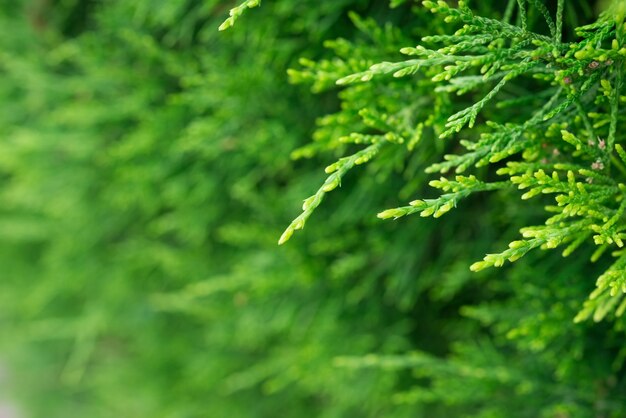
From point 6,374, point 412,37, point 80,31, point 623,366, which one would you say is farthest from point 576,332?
point 6,374

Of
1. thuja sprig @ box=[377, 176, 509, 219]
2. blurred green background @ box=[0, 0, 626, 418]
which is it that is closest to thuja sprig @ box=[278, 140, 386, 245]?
thuja sprig @ box=[377, 176, 509, 219]

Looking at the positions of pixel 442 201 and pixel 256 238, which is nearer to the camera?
pixel 442 201

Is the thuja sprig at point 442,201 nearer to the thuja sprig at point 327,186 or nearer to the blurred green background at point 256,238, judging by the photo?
the thuja sprig at point 327,186

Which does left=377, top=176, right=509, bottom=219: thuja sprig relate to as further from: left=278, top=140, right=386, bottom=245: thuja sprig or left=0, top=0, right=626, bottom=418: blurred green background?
left=0, top=0, right=626, bottom=418: blurred green background

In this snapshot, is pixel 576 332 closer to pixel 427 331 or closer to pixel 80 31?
pixel 427 331

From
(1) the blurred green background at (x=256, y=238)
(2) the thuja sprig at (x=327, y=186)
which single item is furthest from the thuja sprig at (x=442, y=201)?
(1) the blurred green background at (x=256, y=238)

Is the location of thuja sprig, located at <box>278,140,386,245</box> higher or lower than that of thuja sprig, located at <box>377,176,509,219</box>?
higher

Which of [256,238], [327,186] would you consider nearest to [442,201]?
[327,186]

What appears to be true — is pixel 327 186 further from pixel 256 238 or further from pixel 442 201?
pixel 256 238
